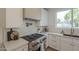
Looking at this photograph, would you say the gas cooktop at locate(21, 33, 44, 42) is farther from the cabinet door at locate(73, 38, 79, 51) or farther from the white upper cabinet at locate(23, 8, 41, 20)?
the cabinet door at locate(73, 38, 79, 51)

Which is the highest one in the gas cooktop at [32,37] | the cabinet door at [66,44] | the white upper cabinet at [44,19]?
the white upper cabinet at [44,19]

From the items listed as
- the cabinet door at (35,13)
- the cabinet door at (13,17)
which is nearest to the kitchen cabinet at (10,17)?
the cabinet door at (13,17)

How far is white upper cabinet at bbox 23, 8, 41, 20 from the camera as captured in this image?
3.13 ft

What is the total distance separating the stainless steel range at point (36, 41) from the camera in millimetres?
968

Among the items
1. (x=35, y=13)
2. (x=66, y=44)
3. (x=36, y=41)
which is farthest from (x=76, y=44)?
(x=35, y=13)

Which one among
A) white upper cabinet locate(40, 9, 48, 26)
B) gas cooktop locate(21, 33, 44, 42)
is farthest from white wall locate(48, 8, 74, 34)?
gas cooktop locate(21, 33, 44, 42)

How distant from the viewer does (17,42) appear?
0.94 m

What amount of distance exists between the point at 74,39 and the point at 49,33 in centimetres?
28

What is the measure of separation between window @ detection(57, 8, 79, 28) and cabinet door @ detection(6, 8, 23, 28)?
444mm

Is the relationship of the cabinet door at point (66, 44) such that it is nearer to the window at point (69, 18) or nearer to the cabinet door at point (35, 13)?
the window at point (69, 18)

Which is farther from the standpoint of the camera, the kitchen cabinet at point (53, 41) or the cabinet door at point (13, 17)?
the kitchen cabinet at point (53, 41)

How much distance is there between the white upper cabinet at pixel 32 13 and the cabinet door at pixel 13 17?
6cm

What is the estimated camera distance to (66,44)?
A: 0.96 metres
